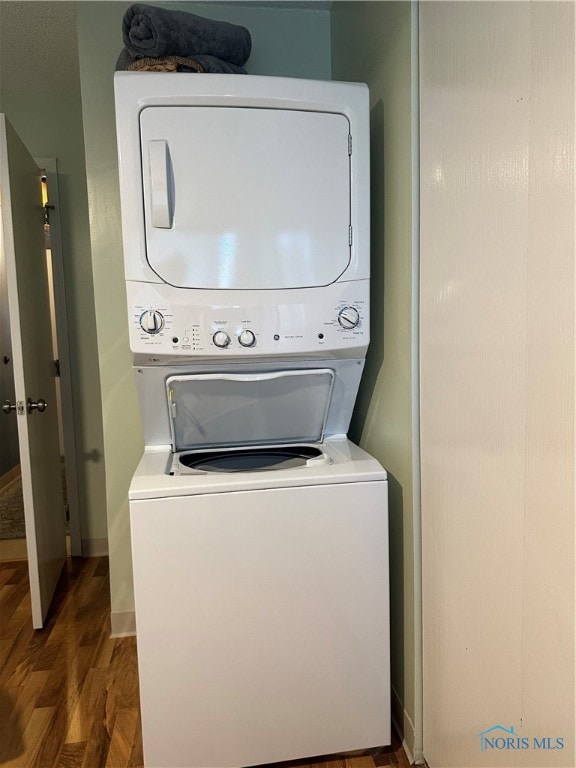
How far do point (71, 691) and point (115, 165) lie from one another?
180 centimetres

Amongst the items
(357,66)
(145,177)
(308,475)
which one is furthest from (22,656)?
(357,66)

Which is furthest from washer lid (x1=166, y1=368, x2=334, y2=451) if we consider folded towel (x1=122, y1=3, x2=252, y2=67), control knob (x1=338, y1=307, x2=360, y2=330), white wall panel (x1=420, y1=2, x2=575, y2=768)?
folded towel (x1=122, y1=3, x2=252, y2=67)

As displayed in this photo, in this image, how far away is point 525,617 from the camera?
1.00 m

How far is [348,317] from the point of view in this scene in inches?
60.8

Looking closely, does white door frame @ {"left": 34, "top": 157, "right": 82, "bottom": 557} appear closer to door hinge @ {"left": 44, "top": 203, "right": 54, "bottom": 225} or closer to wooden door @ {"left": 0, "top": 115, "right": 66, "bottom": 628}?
door hinge @ {"left": 44, "top": 203, "right": 54, "bottom": 225}

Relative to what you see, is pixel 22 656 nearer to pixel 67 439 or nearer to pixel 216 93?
pixel 67 439

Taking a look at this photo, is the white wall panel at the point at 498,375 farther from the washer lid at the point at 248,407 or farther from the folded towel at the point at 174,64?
the folded towel at the point at 174,64

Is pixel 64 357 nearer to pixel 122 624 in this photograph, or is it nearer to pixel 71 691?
pixel 122 624

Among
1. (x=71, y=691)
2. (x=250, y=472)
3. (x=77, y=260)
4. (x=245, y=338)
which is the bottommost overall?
(x=71, y=691)

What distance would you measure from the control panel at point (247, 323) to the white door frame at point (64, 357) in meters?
1.52

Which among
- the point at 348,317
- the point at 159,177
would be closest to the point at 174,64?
the point at 159,177

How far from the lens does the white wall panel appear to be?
88cm

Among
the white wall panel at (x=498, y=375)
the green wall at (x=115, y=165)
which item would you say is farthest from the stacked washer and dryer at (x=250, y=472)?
the green wall at (x=115, y=165)

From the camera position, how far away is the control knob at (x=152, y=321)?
4.76 ft
